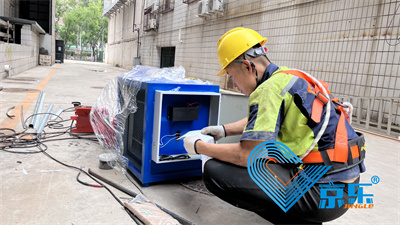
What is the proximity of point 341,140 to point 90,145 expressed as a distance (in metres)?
2.85

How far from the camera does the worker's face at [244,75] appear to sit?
1560 mm

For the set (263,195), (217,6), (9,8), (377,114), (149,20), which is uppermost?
(149,20)

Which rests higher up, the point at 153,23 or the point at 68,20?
the point at 68,20

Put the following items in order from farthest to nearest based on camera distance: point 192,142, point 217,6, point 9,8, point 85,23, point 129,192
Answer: point 85,23
point 9,8
point 217,6
point 129,192
point 192,142

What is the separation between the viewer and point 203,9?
11.6m

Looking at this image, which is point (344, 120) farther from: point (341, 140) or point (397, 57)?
point (397, 57)

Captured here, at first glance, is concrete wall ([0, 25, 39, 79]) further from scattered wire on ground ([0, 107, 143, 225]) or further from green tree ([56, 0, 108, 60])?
green tree ([56, 0, 108, 60])

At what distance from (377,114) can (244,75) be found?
484 centimetres

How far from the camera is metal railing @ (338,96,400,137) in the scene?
192 inches

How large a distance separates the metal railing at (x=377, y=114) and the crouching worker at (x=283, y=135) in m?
4.16

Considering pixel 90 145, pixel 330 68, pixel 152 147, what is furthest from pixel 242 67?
pixel 330 68

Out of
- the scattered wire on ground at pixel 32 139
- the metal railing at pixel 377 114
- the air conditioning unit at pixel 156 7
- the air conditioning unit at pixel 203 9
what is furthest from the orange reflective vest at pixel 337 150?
the air conditioning unit at pixel 156 7

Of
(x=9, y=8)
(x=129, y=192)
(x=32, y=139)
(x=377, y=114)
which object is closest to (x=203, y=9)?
(x=377, y=114)

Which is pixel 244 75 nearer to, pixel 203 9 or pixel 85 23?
pixel 203 9
